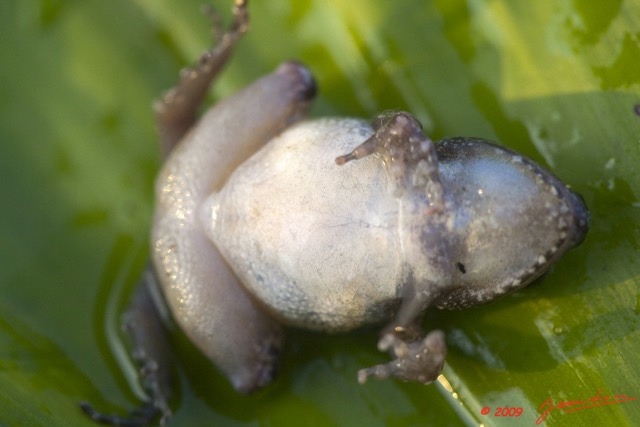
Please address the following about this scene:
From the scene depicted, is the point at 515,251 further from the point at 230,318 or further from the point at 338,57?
the point at 338,57

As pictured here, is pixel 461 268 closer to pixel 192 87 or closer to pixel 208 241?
pixel 208 241

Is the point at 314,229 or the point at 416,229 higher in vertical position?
the point at 314,229

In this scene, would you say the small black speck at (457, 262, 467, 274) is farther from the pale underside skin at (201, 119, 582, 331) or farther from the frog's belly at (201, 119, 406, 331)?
the frog's belly at (201, 119, 406, 331)

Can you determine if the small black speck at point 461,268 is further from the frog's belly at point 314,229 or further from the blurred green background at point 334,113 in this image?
the blurred green background at point 334,113

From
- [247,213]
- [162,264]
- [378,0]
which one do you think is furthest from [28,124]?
[378,0]

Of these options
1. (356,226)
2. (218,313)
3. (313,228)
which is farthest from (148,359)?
(356,226)

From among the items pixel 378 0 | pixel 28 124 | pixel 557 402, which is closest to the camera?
pixel 557 402
